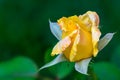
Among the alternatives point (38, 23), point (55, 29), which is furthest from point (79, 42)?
point (38, 23)

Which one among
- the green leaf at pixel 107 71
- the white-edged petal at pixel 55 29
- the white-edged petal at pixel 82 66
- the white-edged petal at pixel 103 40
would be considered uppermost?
the white-edged petal at pixel 55 29

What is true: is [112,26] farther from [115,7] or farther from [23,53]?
[23,53]

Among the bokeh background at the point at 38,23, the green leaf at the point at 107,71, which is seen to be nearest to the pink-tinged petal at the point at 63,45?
the green leaf at the point at 107,71

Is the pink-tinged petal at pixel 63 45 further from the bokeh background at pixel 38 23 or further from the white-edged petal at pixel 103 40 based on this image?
the bokeh background at pixel 38 23

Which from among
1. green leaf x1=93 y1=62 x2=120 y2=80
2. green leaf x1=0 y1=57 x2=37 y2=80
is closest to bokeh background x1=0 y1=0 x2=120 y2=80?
green leaf x1=0 y1=57 x2=37 y2=80

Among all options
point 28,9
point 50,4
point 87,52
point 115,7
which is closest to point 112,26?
point 115,7

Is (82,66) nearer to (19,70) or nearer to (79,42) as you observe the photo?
(79,42)

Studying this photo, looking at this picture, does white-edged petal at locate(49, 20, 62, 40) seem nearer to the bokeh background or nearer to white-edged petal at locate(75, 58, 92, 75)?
white-edged petal at locate(75, 58, 92, 75)
